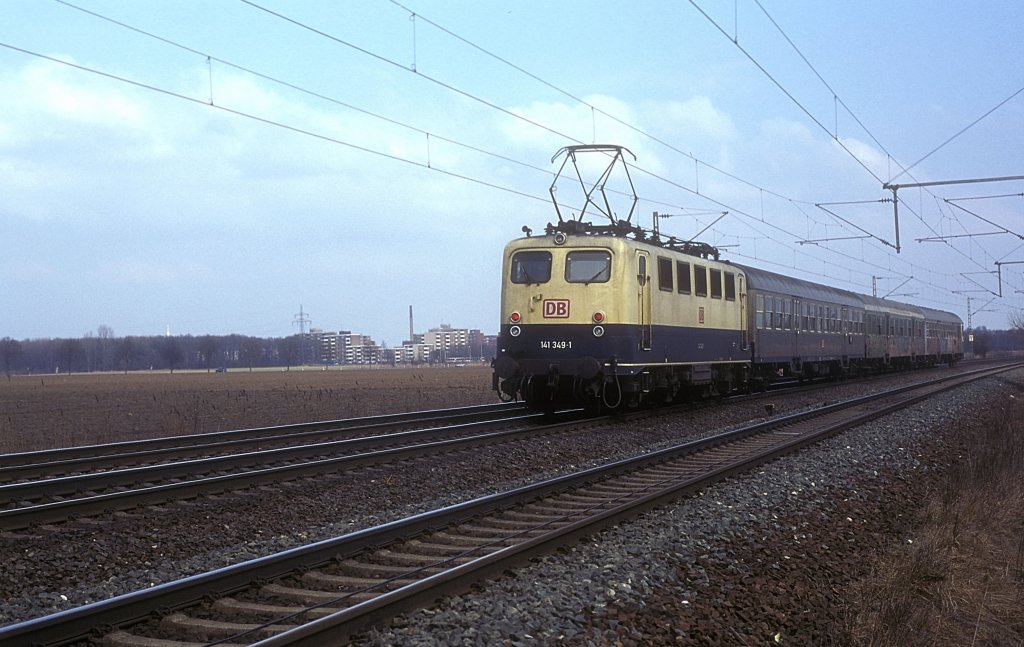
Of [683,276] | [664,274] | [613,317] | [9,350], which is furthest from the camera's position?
[9,350]

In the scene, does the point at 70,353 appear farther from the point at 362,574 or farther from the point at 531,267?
the point at 362,574

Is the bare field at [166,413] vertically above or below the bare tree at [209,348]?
below

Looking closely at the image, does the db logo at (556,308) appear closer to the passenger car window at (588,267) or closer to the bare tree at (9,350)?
the passenger car window at (588,267)

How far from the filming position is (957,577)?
881 cm

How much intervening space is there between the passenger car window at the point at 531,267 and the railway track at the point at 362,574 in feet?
24.5

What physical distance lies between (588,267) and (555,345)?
163cm

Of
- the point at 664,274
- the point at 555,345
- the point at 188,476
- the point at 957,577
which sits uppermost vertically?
the point at 664,274

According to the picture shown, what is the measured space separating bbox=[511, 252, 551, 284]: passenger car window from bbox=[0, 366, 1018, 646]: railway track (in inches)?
294

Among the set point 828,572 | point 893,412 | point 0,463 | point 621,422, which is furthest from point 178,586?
point 893,412

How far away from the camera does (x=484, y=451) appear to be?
13.5 meters

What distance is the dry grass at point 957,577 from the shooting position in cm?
702

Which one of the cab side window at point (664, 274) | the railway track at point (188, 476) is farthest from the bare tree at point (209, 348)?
the railway track at point (188, 476)

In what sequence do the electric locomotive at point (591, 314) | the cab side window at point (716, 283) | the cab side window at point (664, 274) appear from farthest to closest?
the cab side window at point (716, 283)
the cab side window at point (664, 274)
the electric locomotive at point (591, 314)

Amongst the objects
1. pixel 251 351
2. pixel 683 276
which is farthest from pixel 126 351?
pixel 683 276
